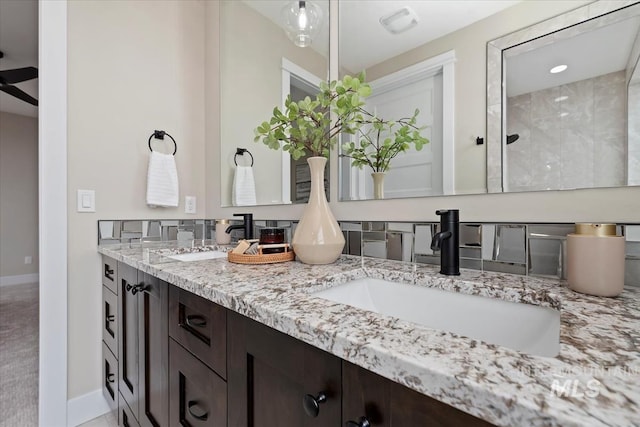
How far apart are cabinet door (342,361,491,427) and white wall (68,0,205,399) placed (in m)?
1.62

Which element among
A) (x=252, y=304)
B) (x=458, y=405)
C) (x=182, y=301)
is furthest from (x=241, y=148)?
(x=458, y=405)

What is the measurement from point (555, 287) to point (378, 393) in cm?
51

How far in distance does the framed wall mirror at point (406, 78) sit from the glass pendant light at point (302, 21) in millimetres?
168

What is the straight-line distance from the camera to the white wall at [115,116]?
1455mm

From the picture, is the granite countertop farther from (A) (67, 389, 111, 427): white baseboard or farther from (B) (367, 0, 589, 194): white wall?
(A) (67, 389, 111, 427): white baseboard

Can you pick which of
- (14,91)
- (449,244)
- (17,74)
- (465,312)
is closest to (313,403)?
(465,312)

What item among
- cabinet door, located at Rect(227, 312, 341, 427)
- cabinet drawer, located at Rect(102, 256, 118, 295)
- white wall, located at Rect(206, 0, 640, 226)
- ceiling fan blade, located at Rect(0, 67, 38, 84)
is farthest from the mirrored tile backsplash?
ceiling fan blade, located at Rect(0, 67, 38, 84)

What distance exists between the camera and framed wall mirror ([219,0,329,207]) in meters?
1.39

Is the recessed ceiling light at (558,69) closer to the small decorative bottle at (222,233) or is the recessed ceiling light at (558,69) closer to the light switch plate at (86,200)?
the small decorative bottle at (222,233)

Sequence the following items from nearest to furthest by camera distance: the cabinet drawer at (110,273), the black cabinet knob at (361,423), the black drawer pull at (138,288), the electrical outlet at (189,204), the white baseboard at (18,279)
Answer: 1. the black cabinet knob at (361,423)
2. the black drawer pull at (138,288)
3. the cabinet drawer at (110,273)
4. the electrical outlet at (189,204)
5. the white baseboard at (18,279)

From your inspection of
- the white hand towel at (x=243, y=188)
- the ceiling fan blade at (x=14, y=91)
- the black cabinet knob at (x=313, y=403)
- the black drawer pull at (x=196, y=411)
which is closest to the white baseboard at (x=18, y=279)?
the ceiling fan blade at (x=14, y=91)

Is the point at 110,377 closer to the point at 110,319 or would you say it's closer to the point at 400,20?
the point at 110,319

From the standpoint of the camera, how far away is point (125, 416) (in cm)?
125

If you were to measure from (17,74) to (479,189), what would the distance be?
3.82m
